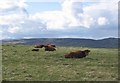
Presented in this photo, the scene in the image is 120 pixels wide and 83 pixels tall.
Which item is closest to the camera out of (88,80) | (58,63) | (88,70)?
(88,80)

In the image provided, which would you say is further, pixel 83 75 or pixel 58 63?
pixel 58 63

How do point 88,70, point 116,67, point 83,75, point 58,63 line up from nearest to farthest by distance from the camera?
point 83,75
point 88,70
point 116,67
point 58,63

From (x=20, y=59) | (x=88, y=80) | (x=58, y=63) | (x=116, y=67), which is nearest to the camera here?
(x=88, y=80)

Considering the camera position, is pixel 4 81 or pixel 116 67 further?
pixel 116 67

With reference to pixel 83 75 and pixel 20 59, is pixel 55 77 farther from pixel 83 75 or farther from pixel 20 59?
pixel 20 59

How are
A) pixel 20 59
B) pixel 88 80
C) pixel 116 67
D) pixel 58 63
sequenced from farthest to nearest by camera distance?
pixel 20 59
pixel 58 63
pixel 116 67
pixel 88 80

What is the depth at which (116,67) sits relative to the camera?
3228 cm

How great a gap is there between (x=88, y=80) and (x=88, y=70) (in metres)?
4.52

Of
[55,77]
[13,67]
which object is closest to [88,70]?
[55,77]

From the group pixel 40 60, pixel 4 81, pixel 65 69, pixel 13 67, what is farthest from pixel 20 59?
pixel 4 81

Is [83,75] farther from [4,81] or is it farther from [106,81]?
[4,81]

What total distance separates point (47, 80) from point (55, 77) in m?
1.31

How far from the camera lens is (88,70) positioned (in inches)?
1194

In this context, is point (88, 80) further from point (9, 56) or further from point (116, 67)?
point (9, 56)
